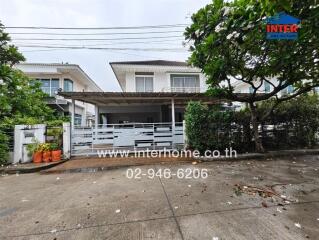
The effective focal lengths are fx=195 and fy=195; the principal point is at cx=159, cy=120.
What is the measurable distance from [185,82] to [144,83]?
11.5ft

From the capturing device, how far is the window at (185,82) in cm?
1647

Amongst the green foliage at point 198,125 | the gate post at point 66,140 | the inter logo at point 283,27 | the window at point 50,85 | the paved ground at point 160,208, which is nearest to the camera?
the paved ground at point 160,208

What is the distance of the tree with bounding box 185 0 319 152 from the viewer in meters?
4.90

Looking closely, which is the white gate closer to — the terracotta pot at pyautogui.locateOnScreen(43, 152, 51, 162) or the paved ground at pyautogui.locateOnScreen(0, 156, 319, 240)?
the terracotta pot at pyautogui.locateOnScreen(43, 152, 51, 162)

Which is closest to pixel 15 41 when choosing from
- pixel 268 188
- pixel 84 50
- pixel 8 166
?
pixel 84 50

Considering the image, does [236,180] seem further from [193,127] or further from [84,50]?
[84,50]

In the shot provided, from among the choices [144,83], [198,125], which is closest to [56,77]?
[144,83]

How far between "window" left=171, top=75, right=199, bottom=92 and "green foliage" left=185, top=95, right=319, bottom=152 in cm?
814

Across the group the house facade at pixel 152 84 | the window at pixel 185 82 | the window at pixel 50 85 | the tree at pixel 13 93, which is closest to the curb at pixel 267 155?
the tree at pixel 13 93

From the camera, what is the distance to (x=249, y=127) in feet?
27.6

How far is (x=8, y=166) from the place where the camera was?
22.3 ft

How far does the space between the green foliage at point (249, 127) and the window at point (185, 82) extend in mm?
8144

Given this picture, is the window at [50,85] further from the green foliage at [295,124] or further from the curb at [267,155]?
the green foliage at [295,124]

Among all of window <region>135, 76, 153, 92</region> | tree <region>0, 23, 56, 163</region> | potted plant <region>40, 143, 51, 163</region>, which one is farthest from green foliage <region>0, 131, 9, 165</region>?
window <region>135, 76, 153, 92</region>
